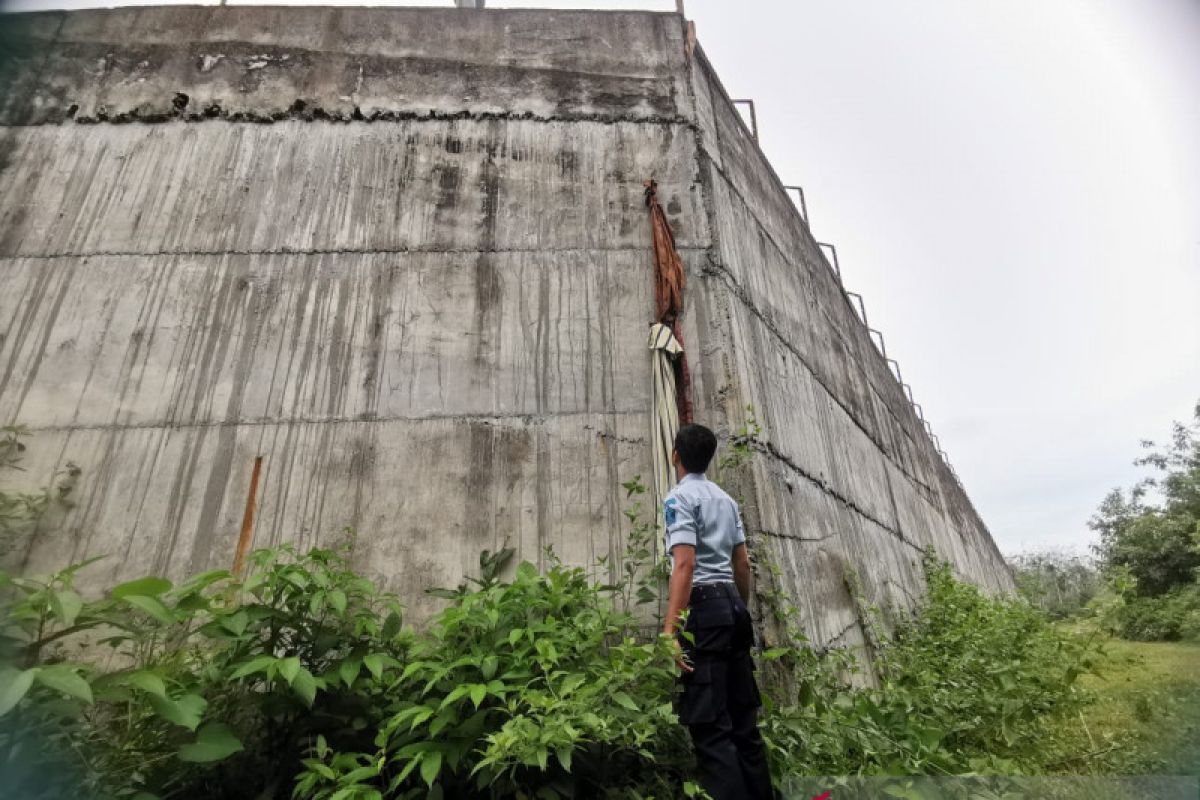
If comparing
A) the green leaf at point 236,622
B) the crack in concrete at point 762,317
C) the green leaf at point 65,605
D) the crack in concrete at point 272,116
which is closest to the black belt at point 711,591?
the green leaf at point 236,622

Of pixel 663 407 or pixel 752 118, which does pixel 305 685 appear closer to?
pixel 663 407

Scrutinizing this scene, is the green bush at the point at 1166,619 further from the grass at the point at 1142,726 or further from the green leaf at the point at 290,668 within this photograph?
the green leaf at the point at 290,668

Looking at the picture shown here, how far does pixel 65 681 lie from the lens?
155cm

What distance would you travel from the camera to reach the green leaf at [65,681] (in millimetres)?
1520

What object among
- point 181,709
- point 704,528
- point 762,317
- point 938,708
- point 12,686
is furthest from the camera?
point 762,317

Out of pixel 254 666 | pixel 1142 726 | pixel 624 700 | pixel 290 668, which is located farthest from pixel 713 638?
pixel 1142 726

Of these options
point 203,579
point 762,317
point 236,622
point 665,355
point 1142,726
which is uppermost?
point 762,317

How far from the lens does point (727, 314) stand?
11.8ft

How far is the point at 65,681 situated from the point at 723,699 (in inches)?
76.5

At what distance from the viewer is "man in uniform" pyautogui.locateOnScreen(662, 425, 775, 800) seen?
204 cm

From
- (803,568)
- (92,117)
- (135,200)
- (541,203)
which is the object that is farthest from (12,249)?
(803,568)

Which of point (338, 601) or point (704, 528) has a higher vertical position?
point (704, 528)

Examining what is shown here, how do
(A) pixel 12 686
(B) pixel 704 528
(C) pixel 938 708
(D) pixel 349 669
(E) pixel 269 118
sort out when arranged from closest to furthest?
(A) pixel 12 686, (D) pixel 349 669, (B) pixel 704 528, (C) pixel 938 708, (E) pixel 269 118

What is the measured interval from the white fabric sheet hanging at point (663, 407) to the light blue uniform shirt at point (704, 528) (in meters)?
0.66
